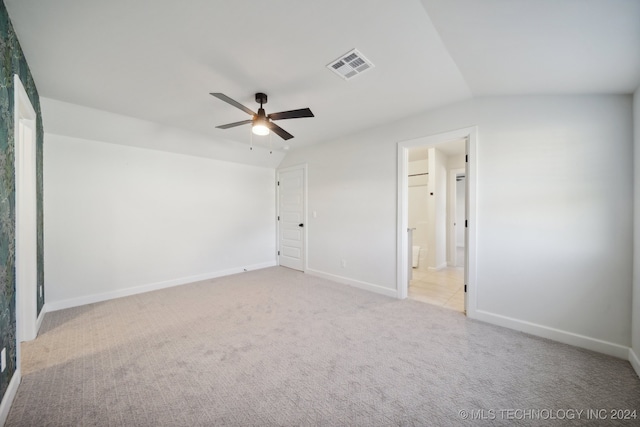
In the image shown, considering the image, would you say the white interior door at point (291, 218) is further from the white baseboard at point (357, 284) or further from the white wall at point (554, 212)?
the white wall at point (554, 212)

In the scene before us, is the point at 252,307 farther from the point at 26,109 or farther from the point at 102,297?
the point at 26,109

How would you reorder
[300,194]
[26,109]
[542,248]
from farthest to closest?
[300,194] < [542,248] < [26,109]

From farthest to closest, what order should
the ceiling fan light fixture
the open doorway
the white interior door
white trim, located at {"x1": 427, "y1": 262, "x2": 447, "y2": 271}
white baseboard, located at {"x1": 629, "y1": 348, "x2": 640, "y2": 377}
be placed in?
1. white trim, located at {"x1": 427, "y1": 262, "x2": 447, "y2": 271}
2. the white interior door
3. the open doorway
4. the ceiling fan light fixture
5. white baseboard, located at {"x1": 629, "y1": 348, "x2": 640, "y2": 377}

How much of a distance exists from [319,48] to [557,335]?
3.47m

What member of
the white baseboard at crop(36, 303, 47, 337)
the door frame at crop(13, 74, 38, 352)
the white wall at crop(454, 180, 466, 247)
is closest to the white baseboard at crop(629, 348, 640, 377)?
the door frame at crop(13, 74, 38, 352)

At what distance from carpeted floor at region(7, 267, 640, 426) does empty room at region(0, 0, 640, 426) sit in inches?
0.7

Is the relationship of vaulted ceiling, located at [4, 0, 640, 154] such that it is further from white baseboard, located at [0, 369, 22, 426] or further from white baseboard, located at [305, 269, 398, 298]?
white baseboard, located at [305, 269, 398, 298]

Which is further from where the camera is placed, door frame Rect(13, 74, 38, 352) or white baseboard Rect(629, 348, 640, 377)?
door frame Rect(13, 74, 38, 352)

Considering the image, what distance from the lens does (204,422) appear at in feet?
4.66

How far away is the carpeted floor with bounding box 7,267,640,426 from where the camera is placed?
4.86 ft

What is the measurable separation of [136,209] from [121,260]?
0.80 meters

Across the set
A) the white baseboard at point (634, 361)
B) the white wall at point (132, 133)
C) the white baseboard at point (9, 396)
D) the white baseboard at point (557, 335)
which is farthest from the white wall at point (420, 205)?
the white baseboard at point (9, 396)

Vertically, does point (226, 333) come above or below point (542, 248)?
below

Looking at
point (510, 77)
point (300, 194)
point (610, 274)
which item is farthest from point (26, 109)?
point (610, 274)
